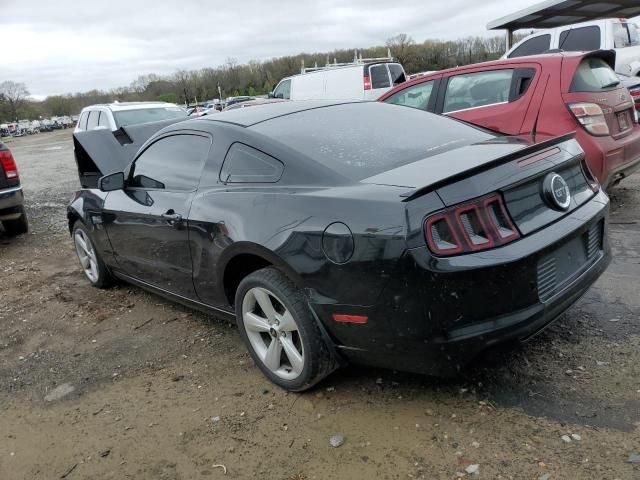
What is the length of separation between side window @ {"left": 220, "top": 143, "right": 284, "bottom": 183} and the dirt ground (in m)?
1.13

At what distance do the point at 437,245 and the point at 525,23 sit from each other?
51.9 feet

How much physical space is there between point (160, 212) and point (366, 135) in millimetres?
1460

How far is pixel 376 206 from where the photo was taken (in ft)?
7.72

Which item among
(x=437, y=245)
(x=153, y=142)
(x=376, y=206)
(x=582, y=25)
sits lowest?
(x=437, y=245)

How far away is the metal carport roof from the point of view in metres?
14.4

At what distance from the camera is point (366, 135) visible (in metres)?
3.13

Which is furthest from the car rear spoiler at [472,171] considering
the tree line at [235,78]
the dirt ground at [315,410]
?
the tree line at [235,78]

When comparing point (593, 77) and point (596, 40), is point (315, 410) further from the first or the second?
point (596, 40)

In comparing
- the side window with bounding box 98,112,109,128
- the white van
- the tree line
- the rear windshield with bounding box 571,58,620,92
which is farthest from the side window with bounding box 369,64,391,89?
the tree line

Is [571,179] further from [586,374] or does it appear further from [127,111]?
[127,111]

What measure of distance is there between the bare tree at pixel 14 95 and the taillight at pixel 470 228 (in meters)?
112

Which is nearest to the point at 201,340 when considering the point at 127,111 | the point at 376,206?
the point at 376,206

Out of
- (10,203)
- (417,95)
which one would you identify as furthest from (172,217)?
(10,203)

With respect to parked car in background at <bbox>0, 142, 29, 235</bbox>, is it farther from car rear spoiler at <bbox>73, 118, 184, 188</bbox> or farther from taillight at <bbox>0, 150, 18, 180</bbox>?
car rear spoiler at <bbox>73, 118, 184, 188</bbox>
